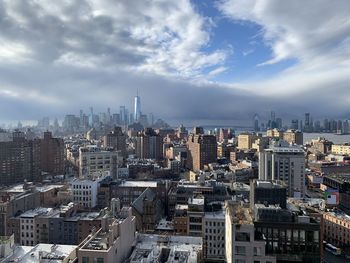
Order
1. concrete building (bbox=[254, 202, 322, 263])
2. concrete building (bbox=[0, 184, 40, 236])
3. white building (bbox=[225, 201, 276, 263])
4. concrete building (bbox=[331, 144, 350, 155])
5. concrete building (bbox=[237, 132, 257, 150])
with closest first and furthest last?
white building (bbox=[225, 201, 276, 263]), concrete building (bbox=[254, 202, 322, 263]), concrete building (bbox=[0, 184, 40, 236]), concrete building (bbox=[331, 144, 350, 155]), concrete building (bbox=[237, 132, 257, 150])

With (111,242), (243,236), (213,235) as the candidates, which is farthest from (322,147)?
(111,242)

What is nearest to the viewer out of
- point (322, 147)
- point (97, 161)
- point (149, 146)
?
point (97, 161)

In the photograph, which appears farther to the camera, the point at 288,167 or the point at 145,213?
the point at 288,167

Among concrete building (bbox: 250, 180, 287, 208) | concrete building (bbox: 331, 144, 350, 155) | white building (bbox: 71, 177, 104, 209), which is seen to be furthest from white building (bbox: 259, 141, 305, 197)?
concrete building (bbox: 331, 144, 350, 155)

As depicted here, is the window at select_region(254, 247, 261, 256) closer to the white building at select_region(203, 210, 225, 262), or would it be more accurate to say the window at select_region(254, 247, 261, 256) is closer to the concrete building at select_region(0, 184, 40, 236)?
the white building at select_region(203, 210, 225, 262)

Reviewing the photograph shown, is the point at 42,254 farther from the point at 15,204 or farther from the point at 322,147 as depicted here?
the point at 322,147

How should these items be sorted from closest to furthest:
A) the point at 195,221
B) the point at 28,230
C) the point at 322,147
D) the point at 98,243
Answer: the point at 98,243
the point at 195,221
the point at 28,230
the point at 322,147

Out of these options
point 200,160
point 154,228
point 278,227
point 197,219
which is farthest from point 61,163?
point 278,227

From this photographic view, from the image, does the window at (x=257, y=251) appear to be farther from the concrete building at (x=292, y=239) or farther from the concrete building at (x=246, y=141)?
the concrete building at (x=246, y=141)

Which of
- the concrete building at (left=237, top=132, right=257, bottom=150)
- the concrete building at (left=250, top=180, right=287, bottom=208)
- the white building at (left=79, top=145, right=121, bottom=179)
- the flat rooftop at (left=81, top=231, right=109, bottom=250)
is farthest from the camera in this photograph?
the concrete building at (left=237, top=132, right=257, bottom=150)
